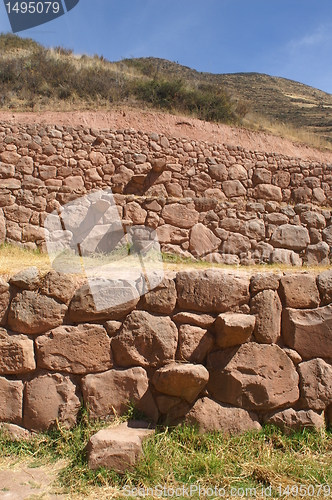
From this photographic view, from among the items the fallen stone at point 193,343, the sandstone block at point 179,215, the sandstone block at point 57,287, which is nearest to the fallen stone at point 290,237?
the sandstone block at point 179,215

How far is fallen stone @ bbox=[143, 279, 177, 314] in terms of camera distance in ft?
12.2

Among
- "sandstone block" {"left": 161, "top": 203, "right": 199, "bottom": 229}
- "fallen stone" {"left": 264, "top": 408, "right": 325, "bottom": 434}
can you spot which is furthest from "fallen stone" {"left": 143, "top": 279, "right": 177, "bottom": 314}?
"sandstone block" {"left": 161, "top": 203, "right": 199, "bottom": 229}

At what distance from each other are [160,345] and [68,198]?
16.8 ft

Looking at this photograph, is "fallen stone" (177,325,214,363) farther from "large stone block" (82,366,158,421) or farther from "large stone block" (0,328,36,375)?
"large stone block" (0,328,36,375)

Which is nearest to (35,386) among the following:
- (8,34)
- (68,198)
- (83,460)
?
(83,460)

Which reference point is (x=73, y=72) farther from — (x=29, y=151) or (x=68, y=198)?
(x=68, y=198)

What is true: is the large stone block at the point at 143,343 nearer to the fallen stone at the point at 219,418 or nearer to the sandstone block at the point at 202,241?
the fallen stone at the point at 219,418

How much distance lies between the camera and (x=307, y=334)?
3824 mm

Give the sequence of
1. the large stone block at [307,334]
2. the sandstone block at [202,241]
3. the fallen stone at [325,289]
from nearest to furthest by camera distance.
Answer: the large stone block at [307,334]
the fallen stone at [325,289]
the sandstone block at [202,241]

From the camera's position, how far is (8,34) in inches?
758

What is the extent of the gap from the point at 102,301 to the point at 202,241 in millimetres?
4525

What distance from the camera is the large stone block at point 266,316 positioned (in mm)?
3742

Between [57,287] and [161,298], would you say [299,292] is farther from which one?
[57,287]

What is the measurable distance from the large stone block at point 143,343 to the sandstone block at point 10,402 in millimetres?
903
